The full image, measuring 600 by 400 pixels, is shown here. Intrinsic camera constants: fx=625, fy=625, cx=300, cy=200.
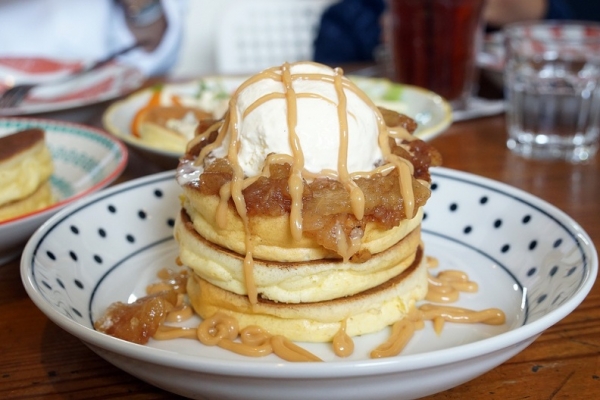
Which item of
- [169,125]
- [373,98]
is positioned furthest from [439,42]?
[169,125]

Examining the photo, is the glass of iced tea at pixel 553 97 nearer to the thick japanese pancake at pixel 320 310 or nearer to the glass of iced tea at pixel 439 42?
the glass of iced tea at pixel 439 42

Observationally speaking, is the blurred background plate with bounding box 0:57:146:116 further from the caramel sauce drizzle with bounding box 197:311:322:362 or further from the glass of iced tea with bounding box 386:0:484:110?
the caramel sauce drizzle with bounding box 197:311:322:362

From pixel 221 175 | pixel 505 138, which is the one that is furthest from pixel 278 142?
pixel 505 138

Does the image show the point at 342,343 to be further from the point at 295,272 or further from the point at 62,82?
the point at 62,82

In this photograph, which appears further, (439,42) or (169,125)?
(439,42)

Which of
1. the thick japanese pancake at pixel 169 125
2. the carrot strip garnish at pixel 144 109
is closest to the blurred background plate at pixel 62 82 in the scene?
the carrot strip garnish at pixel 144 109
